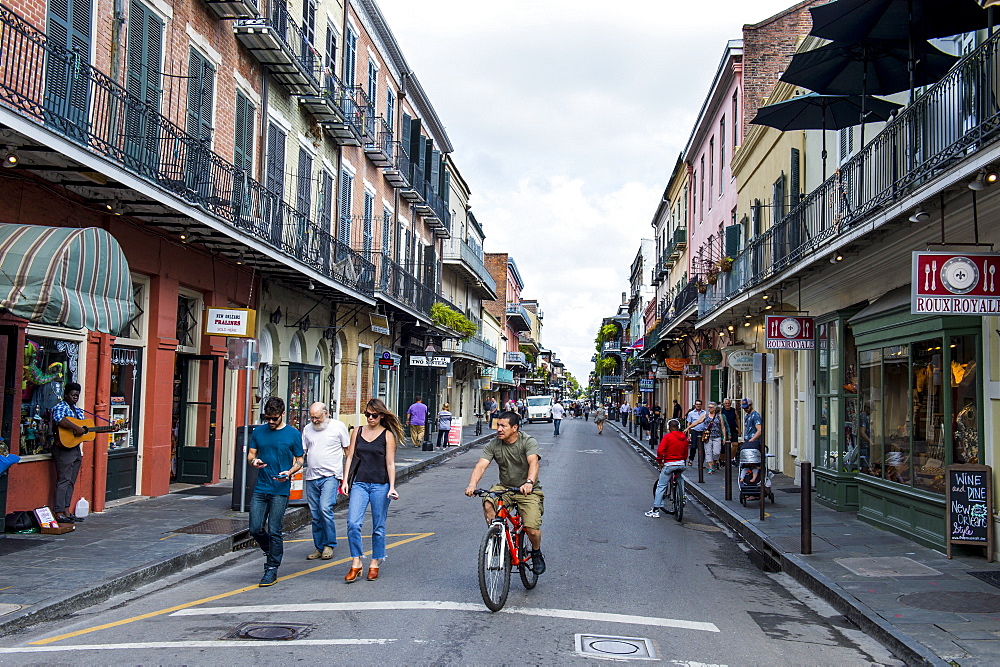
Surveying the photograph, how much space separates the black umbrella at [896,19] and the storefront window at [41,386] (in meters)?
9.89

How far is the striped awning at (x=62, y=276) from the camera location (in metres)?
7.46

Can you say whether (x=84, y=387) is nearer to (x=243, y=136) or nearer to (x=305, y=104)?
(x=243, y=136)

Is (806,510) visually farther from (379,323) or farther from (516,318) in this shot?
(516,318)

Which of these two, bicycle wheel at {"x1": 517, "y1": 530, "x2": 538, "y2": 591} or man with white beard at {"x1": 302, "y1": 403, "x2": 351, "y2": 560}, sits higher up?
man with white beard at {"x1": 302, "y1": 403, "x2": 351, "y2": 560}

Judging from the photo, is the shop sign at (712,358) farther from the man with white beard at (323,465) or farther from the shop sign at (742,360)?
the man with white beard at (323,465)

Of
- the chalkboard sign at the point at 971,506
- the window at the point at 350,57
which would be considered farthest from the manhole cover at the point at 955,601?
the window at the point at 350,57

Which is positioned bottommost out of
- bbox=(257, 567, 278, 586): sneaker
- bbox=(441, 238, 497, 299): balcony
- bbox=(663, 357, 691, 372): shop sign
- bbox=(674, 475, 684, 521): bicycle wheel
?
bbox=(257, 567, 278, 586): sneaker

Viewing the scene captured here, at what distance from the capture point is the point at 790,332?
1507 cm

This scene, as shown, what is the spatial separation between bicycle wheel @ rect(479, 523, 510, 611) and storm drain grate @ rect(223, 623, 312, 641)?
4.45 feet

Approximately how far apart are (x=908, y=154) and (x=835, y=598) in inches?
194

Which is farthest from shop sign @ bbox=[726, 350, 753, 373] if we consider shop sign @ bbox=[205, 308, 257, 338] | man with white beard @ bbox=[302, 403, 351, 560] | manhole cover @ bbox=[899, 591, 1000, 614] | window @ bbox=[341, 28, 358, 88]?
man with white beard @ bbox=[302, 403, 351, 560]

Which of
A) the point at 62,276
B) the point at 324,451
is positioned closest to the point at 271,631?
the point at 324,451

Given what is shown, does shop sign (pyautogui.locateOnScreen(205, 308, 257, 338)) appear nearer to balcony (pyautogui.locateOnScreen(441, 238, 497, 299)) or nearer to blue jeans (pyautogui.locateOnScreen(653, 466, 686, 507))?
blue jeans (pyautogui.locateOnScreen(653, 466, 686, 507))

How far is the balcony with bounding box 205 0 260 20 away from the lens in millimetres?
14586
